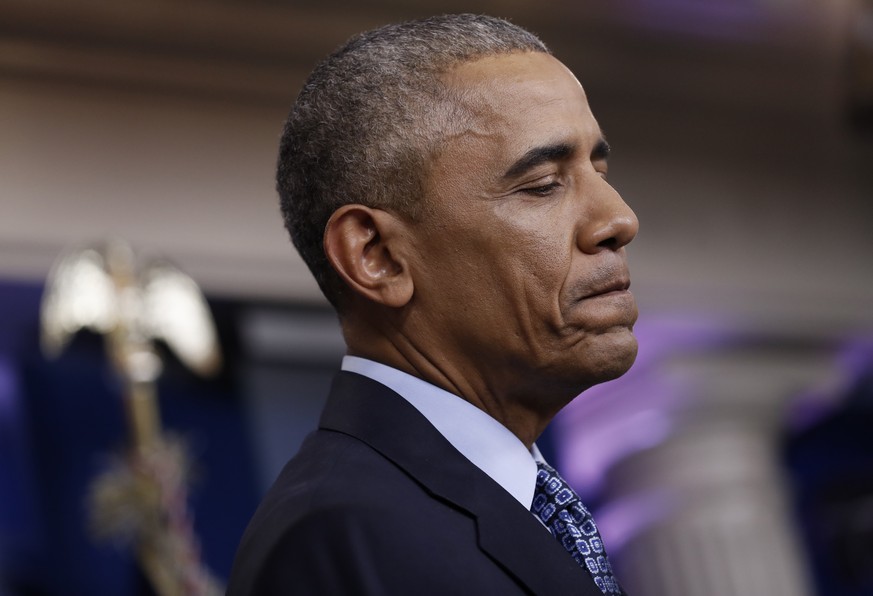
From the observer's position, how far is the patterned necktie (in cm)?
118

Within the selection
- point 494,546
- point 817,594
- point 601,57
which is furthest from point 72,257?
point 817,594

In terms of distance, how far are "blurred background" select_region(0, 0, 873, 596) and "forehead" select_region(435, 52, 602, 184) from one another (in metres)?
3.21

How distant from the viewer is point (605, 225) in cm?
122

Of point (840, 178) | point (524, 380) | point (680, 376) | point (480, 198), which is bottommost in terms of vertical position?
point (524, 380)

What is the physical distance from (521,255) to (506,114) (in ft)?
0.44

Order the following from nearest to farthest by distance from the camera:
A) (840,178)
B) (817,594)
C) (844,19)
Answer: (844,19)
(840,178)
(817,594)

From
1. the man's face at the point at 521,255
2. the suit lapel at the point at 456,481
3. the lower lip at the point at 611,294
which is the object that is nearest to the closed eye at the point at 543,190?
the man's face at the point at 521,255

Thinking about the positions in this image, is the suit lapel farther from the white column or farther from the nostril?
the white column

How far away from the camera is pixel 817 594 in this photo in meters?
6.53

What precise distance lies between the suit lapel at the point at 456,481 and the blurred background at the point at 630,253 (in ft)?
11.0

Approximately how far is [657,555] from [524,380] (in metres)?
4.88

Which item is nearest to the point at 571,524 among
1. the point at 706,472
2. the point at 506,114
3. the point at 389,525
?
the point at 389,525

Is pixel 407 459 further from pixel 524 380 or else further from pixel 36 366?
pixel 36 366

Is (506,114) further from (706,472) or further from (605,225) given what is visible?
(706,472)
